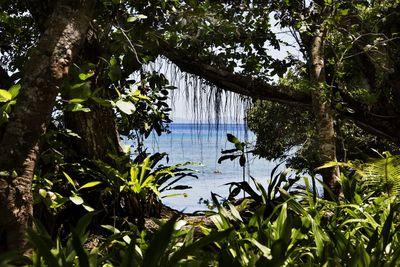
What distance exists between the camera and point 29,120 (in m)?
1.85

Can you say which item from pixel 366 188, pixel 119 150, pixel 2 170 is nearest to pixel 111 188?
→ pixel 119 150

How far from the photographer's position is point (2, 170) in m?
1.83

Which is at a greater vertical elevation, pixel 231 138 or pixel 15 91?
pixel 15 91

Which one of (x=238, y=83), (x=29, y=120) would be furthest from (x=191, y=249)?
(x=238, y=83)

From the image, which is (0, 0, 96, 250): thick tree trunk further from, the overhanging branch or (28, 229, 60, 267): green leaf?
the overhanging branch

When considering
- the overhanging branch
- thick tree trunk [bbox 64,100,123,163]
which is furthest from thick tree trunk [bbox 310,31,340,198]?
thick tree trunk [bbox 64,100,123,163]

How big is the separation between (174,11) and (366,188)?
75.8 inches

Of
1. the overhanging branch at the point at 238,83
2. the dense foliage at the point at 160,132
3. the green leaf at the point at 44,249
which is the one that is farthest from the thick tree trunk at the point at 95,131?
the green leaf at the point at 44,249

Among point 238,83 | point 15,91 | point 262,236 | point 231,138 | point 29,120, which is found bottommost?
point 262,236

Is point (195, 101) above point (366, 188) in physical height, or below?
above

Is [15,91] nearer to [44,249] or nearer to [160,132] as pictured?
[44,249]

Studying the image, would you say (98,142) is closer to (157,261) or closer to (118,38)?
(118,38)

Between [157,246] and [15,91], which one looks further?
[15,91]

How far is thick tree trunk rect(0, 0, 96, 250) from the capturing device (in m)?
1.85
